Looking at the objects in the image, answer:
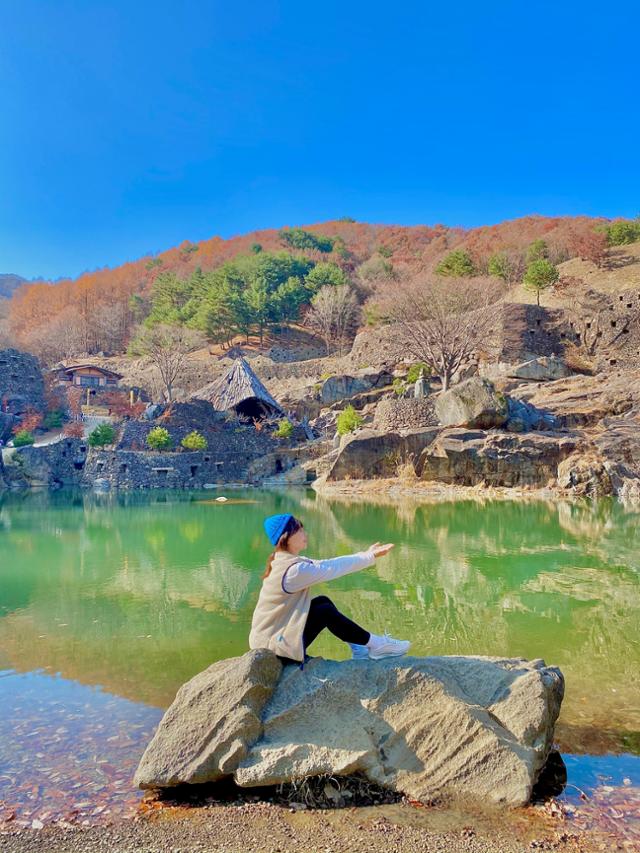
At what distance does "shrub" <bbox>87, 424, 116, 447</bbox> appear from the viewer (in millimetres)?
31391

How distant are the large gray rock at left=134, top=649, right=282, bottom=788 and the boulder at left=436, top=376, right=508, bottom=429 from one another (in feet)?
78.3

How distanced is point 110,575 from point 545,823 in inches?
348

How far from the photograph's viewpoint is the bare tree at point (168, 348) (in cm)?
3938

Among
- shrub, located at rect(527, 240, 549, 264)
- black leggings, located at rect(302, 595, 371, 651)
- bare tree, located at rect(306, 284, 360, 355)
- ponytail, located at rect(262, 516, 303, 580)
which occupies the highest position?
shrub, located at rect(527, 240, 549, 264)

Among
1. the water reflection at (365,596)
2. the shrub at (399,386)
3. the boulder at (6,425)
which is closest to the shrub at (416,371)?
the shrub at (399,386)

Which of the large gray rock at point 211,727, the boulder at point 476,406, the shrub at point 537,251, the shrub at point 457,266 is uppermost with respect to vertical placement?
the shrub at point 537,251

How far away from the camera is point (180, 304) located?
207 ft

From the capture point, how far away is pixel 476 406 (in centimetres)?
2672

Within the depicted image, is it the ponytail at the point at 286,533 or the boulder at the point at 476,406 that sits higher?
the boulder at the point at 476,406

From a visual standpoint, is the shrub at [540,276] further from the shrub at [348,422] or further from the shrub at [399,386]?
the shrub at [348,422]

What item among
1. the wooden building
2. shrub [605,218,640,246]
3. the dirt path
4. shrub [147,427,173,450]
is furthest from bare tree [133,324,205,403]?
shrub [605,218,640,246]

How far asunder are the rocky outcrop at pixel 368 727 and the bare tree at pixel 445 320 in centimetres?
2943

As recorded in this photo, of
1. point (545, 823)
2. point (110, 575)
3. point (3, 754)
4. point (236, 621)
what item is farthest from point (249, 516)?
point (545, 823)

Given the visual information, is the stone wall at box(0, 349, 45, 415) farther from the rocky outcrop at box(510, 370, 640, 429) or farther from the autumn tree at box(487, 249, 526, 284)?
the autumn tree at box(487, 249, 526, 284)
